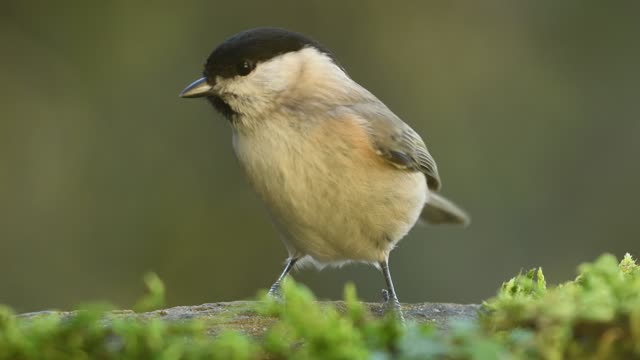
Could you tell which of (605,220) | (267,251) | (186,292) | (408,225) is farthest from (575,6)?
(408,225)

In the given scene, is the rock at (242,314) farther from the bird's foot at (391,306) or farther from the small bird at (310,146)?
the small bird at (310,146)

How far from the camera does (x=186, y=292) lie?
666cm

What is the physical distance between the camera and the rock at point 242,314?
7.38ft

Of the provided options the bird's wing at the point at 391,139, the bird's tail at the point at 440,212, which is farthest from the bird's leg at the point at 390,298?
the bird's tail at the point at 440,212

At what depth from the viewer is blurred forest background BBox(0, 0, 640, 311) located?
6.60 m

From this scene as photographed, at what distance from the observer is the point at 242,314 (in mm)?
2375

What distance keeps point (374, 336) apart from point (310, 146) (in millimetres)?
1609

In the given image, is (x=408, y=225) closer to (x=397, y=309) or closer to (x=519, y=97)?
(x=397, y=309)

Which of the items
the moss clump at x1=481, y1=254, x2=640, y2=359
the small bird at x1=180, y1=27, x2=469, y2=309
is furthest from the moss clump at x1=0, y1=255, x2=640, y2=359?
the small bird at x1=180, y1=27, x2=469, y2=309

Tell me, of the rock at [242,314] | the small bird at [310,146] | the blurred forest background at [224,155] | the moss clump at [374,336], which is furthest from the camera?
the blurred forest background at [224,155]

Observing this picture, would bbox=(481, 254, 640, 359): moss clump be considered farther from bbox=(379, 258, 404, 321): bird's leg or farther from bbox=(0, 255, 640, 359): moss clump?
bbox=(379, 258, 404, 321): bird's leg

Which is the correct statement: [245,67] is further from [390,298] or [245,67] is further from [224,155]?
[224,155]

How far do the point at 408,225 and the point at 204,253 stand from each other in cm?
357

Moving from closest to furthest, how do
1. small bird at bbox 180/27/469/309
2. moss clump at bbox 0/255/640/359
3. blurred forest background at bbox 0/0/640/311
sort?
moss clump at bbox 0/255/640/359, small bird at bbox 180/27/469/309, blurred forest background at bbox 0/0/640/311
